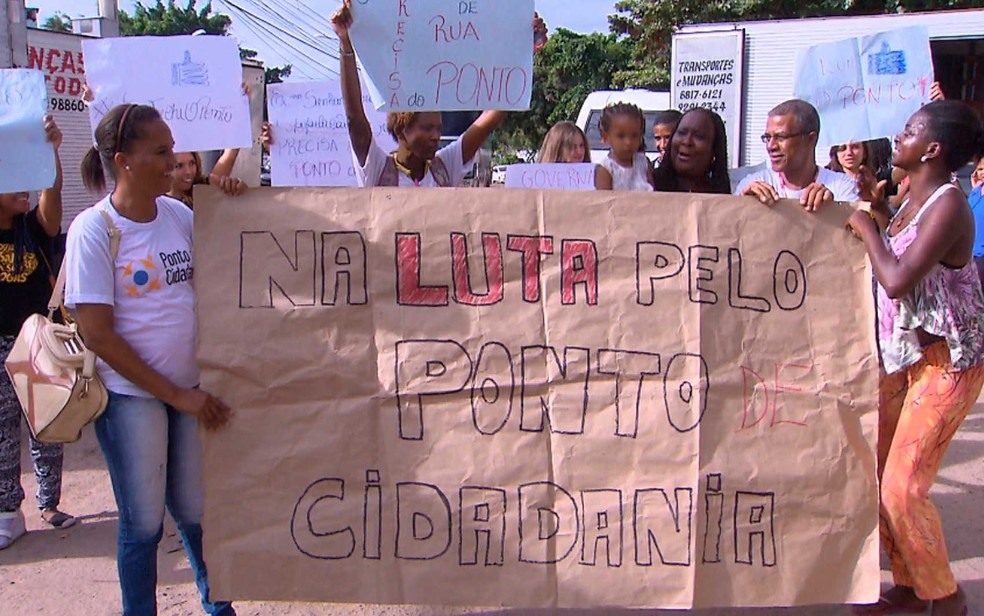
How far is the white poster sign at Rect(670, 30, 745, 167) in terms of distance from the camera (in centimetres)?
1063

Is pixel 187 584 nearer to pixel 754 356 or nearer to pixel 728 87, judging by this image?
pixel 754 356

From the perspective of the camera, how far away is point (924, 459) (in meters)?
2.77

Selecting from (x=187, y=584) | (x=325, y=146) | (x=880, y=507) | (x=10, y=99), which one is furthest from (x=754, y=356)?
(x=325, y=146)

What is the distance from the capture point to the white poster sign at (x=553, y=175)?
442 centimetres

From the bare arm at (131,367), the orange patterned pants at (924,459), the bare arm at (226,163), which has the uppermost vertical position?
the bare arm at (226,163)

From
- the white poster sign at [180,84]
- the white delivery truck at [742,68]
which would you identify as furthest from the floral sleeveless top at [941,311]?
the white delivery truck at [742,68]

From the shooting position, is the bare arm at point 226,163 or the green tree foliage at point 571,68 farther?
the green tree foliage at point 571,68

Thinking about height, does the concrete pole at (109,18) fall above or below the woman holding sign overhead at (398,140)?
above

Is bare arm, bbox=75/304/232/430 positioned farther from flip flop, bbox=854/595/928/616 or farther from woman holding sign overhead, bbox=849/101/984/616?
flip flop, bbox=854/595/928/616

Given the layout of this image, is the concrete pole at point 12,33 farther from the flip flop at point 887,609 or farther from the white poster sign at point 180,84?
the flip flop at point 887,609

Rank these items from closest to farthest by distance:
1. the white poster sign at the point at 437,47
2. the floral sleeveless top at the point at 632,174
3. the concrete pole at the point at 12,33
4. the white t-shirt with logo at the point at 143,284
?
the white t-shirt with logo at the point at 143,284
the white poster sign at the point at 437,47
the floral sleeveless top at the point at 632,174
the concrete pole at the point at 12,33

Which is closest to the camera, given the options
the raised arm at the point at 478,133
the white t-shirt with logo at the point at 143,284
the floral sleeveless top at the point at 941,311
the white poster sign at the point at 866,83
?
the white t-shirt with logo at the point at 143,284

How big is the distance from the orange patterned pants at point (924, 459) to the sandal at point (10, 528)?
137 inches

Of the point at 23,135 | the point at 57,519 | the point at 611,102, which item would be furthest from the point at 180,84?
the point at 611,102
